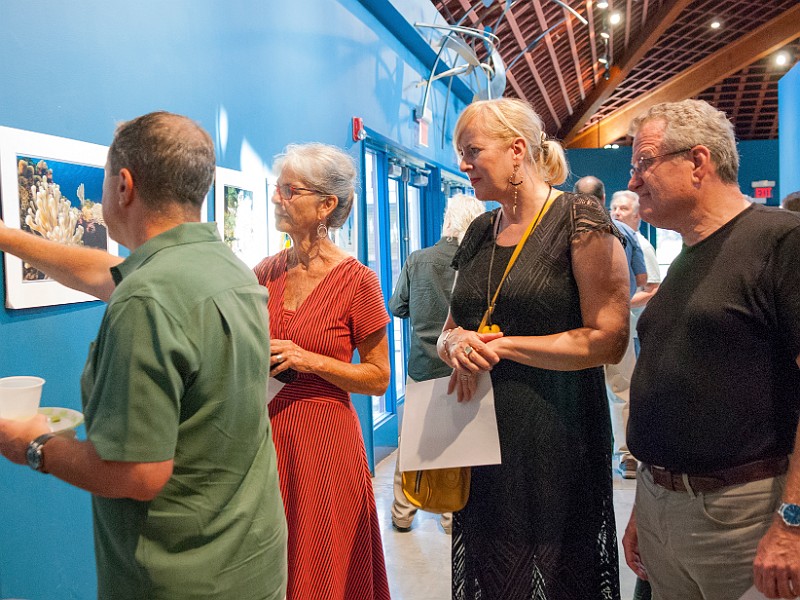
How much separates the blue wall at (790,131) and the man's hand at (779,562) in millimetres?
7480

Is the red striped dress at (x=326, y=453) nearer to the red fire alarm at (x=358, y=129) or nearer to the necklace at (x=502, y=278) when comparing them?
the necklace at (x=502, y=278)

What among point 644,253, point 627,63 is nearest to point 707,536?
point 644,253

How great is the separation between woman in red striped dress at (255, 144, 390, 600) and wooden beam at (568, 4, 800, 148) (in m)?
12.2

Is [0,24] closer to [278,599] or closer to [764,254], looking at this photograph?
[278,599]

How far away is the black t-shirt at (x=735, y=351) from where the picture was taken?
1.46 metres

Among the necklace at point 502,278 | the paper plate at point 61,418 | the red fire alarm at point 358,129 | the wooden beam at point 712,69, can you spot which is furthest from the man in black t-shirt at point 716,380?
the wooden beam at point 712,69

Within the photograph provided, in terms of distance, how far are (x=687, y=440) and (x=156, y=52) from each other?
230 cm

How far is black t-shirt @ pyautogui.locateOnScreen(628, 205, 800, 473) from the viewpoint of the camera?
146 cm

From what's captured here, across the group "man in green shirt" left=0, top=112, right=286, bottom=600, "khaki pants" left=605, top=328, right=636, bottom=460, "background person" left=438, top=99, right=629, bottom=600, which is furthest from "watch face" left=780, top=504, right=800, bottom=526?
"khaki pants" left=605, top=328, right=636, bottom=460

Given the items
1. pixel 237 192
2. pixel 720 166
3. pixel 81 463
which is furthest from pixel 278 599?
pixel 237 192

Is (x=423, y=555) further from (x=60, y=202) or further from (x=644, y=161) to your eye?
(x=644, y=161)

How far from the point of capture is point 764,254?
1.47 meters

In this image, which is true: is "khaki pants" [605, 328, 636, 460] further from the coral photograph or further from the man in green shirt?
the man in green shirt

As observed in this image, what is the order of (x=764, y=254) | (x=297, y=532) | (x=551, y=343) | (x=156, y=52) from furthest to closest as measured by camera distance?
(x=156, y=52), (x=297, y=532), (x=551, y=343), (x=764, y=254)
